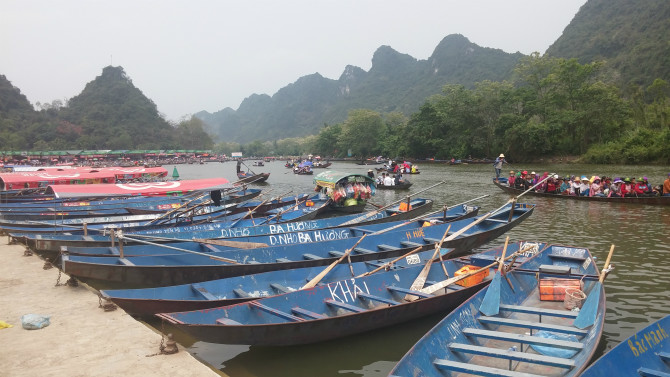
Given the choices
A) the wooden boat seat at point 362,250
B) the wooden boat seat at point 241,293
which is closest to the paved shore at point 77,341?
the wooden boat seat at point 241,293

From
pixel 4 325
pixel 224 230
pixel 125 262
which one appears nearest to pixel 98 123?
pixel 224 230

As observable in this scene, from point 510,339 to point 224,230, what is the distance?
777 cm

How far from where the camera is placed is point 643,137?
4031 cm

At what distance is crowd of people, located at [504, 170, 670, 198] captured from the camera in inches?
722

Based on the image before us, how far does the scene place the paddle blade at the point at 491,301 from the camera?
6.04m

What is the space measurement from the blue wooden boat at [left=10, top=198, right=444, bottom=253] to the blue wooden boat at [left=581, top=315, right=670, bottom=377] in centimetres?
787

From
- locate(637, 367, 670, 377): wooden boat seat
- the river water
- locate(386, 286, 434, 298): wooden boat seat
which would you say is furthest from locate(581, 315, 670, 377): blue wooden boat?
locate(386, 286, 434, 298): wooden boat seat

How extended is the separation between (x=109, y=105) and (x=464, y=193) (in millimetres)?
124964

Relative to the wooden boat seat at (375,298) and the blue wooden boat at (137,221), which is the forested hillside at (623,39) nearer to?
the blue wooden boat at (137,221)

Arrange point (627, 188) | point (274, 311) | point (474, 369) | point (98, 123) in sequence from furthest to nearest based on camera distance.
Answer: point (98, 123), point (627, 188), point (274, 311), point (474, 369)

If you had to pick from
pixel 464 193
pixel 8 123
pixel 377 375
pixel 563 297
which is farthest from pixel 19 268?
pixel 8 123

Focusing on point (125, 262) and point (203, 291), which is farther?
point (125, 262)

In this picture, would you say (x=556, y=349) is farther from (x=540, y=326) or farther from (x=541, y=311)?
(x=541, y=311)

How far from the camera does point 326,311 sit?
661 cm
